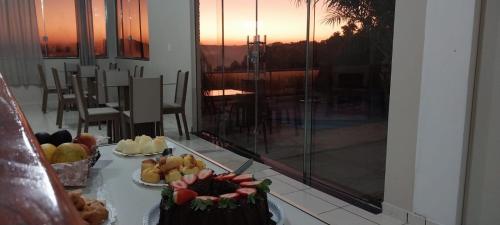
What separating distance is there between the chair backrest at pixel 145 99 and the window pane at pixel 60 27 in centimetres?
535

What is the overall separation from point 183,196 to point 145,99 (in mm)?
3439

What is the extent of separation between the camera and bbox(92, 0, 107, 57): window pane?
8609 millimetres

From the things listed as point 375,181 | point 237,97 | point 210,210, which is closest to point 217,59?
point 237,97

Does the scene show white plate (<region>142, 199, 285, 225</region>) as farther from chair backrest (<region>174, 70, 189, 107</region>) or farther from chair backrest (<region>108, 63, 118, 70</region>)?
chair backrest (<region>108, 63, 118, 70</region>)

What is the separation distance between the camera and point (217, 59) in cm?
496

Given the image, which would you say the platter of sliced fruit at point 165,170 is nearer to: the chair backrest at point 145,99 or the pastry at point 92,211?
the pastry at point 92,211

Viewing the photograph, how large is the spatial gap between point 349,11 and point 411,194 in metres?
1.49

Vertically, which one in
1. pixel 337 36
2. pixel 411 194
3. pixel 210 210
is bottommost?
pixel 411 194

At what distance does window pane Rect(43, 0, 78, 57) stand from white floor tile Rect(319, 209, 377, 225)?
7709 mm

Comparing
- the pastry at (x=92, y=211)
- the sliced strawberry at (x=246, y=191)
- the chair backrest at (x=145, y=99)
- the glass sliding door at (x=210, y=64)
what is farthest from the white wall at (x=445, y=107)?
the glass sliding door at (x=210, y=64)

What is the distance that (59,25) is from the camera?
837 centimetres

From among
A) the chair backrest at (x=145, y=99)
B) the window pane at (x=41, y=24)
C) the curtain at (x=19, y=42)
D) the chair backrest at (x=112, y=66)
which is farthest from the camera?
the chair backrest at (x=112, y=66)

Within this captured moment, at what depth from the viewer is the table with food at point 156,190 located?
0.82 metres

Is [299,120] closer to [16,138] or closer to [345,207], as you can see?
[345,207]
